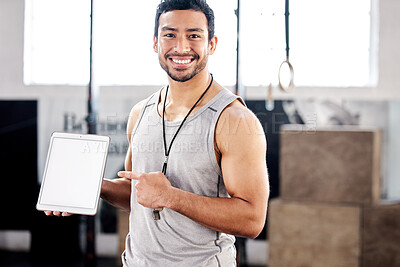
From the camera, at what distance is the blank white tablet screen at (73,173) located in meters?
1.38

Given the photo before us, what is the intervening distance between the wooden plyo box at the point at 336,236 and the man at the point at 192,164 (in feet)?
6.40

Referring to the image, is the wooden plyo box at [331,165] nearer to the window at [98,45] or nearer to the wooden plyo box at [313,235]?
the wooden plyo box at [313,235]

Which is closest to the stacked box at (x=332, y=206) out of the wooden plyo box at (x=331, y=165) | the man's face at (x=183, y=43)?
the wooden plyo box at (x=331, y=165)

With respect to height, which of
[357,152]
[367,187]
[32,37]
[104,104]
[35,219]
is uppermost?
[32,37]

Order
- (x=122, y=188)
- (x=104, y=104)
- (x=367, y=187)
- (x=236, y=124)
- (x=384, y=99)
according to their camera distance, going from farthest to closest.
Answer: (x=104, y=104) → (x=384, y=99) → (x=367, y=187) → (x=122, y=188) → (x=236, y=124)

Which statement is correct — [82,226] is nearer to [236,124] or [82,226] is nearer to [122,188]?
[122,188]

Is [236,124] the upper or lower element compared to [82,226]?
upper

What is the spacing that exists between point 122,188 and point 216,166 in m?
0.38

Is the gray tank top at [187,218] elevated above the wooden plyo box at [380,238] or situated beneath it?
elevated above

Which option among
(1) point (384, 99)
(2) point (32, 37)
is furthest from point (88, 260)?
(1) point (384, 99)

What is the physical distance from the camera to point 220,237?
1.36 meters

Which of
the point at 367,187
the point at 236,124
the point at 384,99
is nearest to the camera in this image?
the point at 236,124

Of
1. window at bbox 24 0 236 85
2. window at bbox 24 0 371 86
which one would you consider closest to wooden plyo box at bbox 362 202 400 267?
window at bbox 24 0 371 86

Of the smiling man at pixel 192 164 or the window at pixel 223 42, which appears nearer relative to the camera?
the smiling man at pixel 192 164
